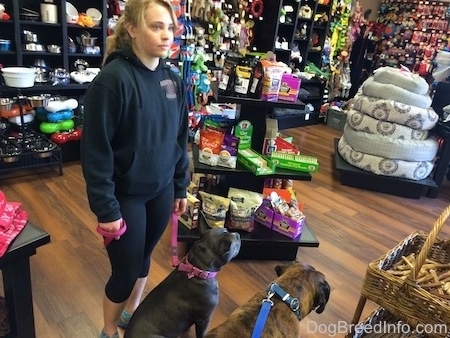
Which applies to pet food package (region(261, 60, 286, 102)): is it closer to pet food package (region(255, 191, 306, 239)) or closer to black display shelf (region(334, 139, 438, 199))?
pet food package (region(255, 191, 306, 239))

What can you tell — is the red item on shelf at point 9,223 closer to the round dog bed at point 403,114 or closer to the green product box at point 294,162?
the green product box at point 294,162

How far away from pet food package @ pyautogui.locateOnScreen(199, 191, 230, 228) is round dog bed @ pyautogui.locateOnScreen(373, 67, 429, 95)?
2273mm

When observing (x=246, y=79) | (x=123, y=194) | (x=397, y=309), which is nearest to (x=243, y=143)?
(x=246, y=79)

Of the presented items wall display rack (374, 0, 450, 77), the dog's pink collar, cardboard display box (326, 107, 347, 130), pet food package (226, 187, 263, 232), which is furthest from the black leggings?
wall display rack (374, 0, 450, 77)

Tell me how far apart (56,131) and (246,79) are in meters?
2.02

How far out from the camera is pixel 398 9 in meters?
5.68

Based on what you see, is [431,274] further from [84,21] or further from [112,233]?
[84,21]

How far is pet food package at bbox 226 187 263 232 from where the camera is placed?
216 centimetres

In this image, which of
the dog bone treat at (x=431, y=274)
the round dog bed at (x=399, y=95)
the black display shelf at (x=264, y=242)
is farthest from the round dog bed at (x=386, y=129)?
the dog bone treat at (x=431, y=274)

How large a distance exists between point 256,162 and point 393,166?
1.94 m

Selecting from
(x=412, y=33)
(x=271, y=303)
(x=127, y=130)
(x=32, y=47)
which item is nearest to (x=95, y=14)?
(x=32, y=47)

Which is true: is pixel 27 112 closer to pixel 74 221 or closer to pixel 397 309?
pixel 74 221

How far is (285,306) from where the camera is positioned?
1229 mm

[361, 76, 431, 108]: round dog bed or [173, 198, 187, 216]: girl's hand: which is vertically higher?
[361, 76, 431, 108]: round dog bed
